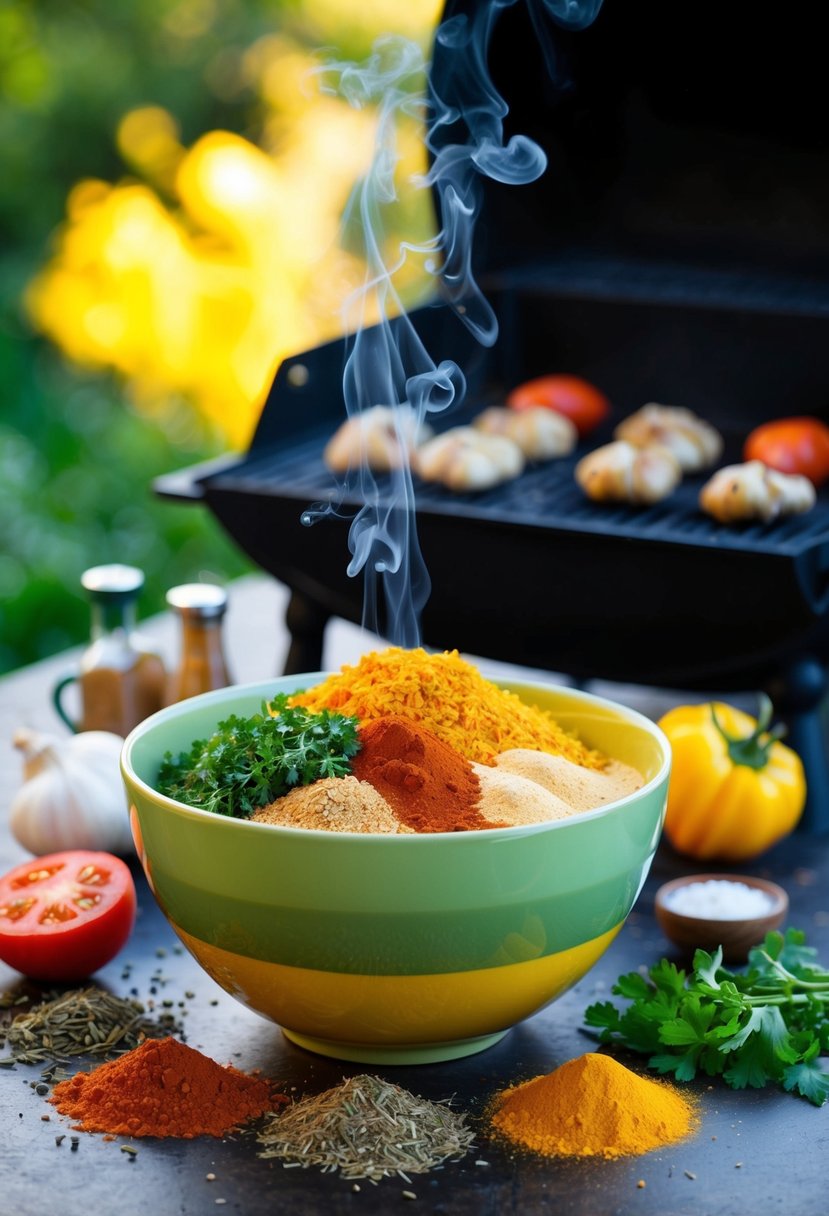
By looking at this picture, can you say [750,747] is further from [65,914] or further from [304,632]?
[65,914]

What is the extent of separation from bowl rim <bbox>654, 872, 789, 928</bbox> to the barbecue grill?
0.86ft

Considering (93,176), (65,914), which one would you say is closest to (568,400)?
(65,914)

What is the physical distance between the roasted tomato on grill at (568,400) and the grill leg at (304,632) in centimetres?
45

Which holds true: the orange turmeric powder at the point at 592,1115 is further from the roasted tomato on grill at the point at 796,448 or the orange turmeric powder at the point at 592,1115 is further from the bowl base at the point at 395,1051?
the roasted tomato on grill at the point at 796,448

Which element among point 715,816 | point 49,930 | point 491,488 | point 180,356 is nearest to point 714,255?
point 491,488

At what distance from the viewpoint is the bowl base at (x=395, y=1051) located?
120 centimetres

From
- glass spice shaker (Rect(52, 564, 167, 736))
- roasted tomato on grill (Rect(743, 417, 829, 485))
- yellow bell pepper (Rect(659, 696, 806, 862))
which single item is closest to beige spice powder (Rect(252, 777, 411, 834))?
yellow bell pepper (Rect(659, 696, 806, 862))

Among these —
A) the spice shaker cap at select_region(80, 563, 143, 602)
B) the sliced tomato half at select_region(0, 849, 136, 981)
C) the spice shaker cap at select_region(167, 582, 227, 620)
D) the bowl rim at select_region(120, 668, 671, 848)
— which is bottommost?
the sliced tomato half at select_region(0, 849, 136, 981)

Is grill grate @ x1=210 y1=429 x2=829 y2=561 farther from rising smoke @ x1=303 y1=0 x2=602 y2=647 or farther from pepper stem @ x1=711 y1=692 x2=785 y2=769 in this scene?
pepper stem @ x1=711 y1=692 x2=785 y2=769

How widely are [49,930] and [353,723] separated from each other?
348mm

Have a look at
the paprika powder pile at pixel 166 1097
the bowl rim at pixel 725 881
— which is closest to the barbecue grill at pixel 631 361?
the bowl rim at pixel 725 881

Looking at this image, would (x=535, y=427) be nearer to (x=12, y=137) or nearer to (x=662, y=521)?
(x=662, y=521)

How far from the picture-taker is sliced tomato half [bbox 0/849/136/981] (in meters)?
1.34

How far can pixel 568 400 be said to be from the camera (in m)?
2.13
